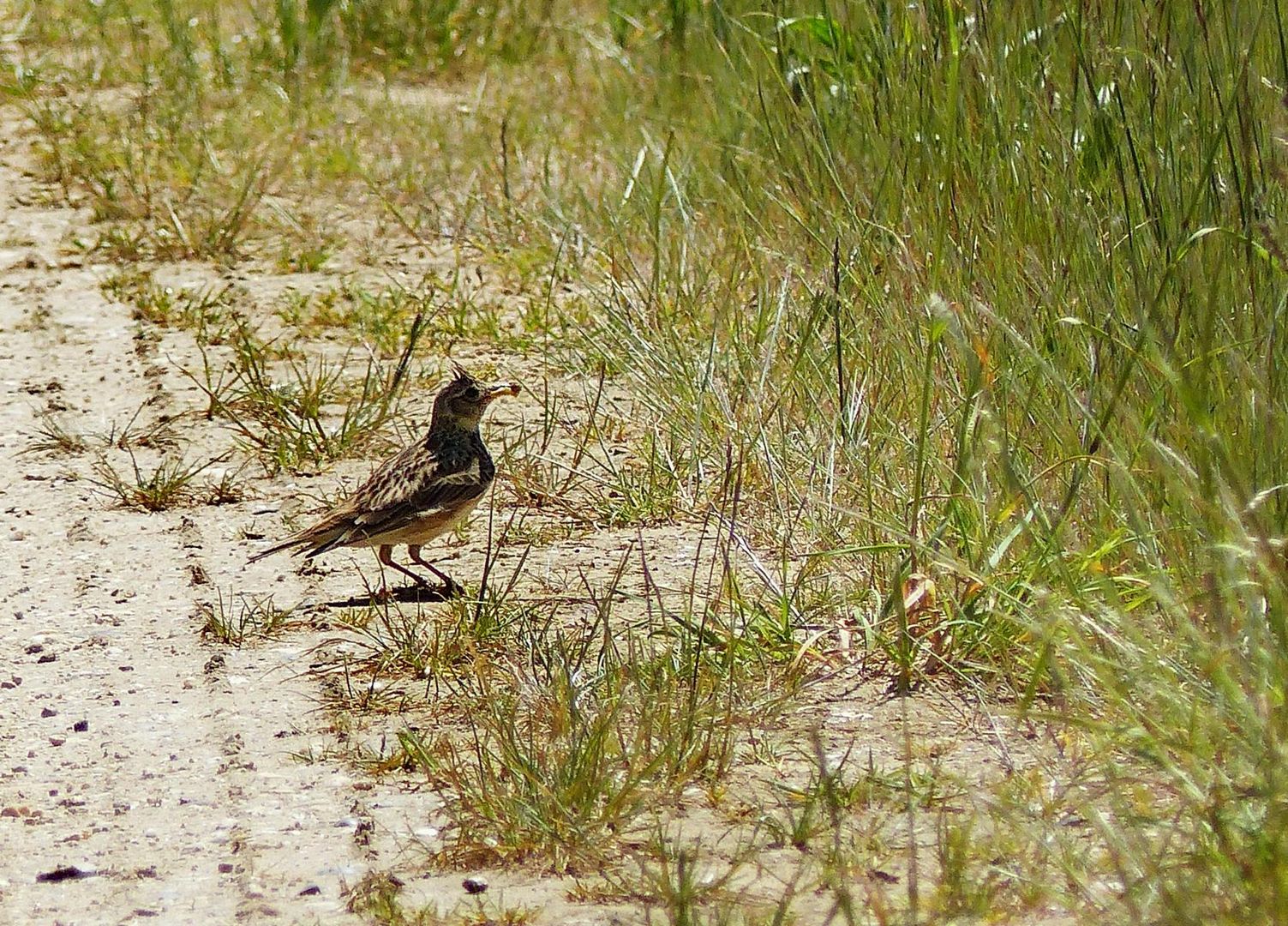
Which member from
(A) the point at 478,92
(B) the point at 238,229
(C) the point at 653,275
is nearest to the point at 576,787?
(C) the point at 653,275

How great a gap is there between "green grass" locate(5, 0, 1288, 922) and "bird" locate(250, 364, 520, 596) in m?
0.30

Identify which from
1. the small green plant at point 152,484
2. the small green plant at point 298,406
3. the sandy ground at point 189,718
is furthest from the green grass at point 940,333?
the small green plant at point 152,484

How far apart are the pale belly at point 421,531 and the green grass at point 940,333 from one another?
0.40 meters

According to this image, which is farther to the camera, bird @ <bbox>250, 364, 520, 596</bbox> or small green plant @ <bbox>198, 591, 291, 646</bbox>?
bird @ <bbox>250, 364, 520, 596</bbox>

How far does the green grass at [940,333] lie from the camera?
3264 mm

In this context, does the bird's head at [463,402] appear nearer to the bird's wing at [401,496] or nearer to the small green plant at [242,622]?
the bird's wing at [401,496]

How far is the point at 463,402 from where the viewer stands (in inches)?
217

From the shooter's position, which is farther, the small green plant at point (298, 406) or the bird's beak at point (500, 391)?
the small green plant at point (298, 406)

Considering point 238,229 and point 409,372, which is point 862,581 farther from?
point 238,229

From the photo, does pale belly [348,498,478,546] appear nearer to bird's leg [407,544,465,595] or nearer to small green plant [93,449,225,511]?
bird's leg [407,544,465,595]

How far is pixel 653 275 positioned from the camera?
6355mm

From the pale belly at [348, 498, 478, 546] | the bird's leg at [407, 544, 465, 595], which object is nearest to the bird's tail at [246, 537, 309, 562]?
the pale belly at [348, 498, 478, 546]

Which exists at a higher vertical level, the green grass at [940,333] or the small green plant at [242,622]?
the green grass at [940,333]

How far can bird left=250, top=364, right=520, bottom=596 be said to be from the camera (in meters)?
5.05
